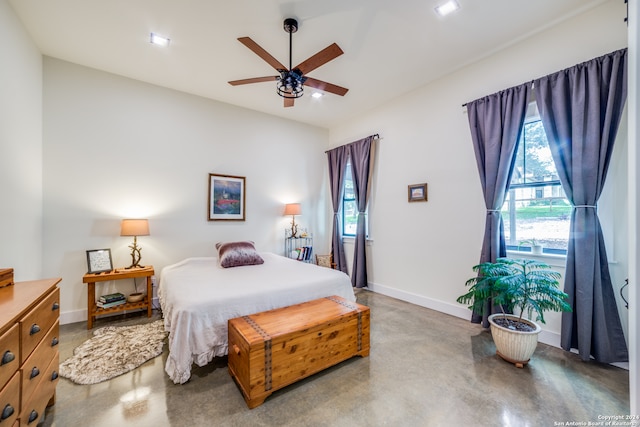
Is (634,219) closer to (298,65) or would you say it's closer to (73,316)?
(298,65)

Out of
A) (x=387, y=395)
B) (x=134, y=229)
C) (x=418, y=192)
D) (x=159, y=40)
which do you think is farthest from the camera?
(x=418, y=192)

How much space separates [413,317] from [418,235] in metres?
1.15

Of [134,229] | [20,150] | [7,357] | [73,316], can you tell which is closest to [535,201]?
[7,357]

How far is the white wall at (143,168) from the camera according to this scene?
10.4 ft

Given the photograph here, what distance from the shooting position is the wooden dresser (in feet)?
3.62

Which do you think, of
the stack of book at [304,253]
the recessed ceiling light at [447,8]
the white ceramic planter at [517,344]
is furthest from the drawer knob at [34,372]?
the recessed ceiling light at [447,8]

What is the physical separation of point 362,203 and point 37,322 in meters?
3.99

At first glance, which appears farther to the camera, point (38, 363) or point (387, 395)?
point (387, 395)

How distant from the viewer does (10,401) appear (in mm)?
1140

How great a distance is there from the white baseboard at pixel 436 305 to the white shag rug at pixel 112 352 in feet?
10.2

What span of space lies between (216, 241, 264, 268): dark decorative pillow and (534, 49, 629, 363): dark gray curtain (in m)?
3.41

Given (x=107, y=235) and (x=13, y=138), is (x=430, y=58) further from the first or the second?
(x=107, y=235)

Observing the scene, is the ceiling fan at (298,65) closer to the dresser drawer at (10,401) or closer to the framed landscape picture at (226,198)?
the framed landscape picture at (226,198)

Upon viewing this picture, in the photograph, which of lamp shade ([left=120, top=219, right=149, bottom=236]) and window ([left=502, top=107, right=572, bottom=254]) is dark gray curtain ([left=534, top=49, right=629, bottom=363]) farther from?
lamp shade ([left=120, top=219, right=149, bottom=236])
